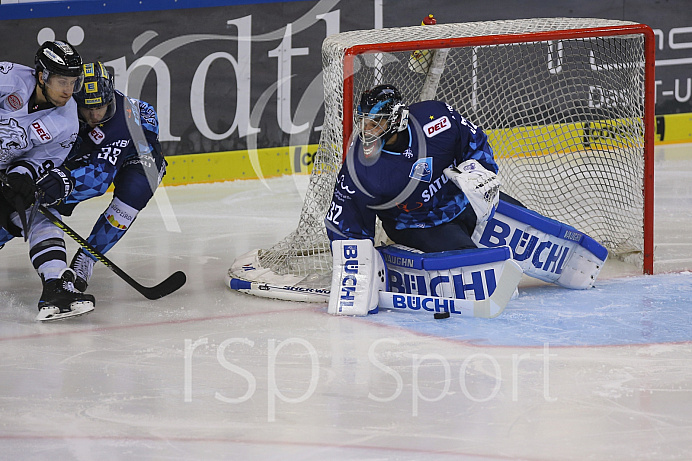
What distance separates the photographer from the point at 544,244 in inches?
150

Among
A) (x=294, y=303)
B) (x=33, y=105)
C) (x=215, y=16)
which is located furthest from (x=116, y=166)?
(x=215, y=16)

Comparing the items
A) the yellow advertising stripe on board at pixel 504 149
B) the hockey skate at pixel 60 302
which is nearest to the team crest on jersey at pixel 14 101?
the hockey skate at pixel 60 302

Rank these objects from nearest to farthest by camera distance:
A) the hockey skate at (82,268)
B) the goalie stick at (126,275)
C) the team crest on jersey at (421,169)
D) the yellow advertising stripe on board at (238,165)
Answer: the team crest on jersey at (421,169)
the goalie stick at (126,275)
the hockey skate at (82,268)
the yellow advertising stripe on board at (238,165)

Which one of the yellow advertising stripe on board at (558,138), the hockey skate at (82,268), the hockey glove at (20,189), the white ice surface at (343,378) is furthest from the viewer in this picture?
the yellow advertising stripe on board at (558,138)

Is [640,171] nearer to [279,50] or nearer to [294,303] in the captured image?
[294,303]

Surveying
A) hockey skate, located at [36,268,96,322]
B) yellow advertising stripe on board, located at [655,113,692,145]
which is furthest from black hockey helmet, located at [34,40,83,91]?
yellow advertising stripe on board, located at [655,113,692,145]

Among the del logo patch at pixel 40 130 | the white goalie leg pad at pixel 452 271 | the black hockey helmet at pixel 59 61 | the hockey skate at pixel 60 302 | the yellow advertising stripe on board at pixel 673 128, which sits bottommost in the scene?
the hockey skate at pixel 60 302

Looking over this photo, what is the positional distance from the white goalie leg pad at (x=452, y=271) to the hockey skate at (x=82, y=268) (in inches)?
46.9

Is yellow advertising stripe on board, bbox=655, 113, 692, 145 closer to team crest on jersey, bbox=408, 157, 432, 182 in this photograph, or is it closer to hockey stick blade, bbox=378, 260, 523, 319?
team crest on jersey, bbox=408, 157, 432, 182

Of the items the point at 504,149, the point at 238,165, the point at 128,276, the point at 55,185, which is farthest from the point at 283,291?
the point at 238,165

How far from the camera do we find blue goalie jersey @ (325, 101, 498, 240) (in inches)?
140

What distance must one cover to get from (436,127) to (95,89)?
121 cm

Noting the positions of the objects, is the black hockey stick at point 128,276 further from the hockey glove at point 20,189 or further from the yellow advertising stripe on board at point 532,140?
the yellow advertising stripe on board at point 532,140

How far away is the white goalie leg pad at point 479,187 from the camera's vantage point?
3426 millimetres
